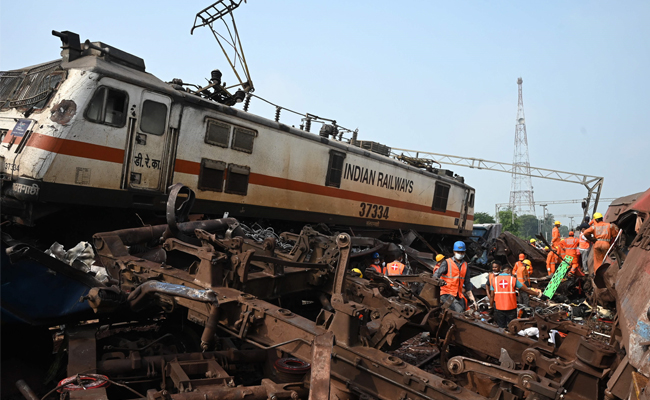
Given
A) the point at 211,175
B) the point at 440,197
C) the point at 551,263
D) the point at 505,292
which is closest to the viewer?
the point at 505,292

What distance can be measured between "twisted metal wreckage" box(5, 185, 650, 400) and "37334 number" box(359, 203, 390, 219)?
251 inches

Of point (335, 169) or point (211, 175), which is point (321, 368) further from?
point (335, 169)

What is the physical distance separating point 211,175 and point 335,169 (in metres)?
3.45

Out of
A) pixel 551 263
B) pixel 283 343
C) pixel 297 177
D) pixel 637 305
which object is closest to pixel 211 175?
pixel 297 177

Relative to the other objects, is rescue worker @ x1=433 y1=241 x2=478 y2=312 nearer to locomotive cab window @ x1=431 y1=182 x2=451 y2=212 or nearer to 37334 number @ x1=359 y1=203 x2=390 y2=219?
37334 number @ x1=359 y1=203 x2=390 y2=219

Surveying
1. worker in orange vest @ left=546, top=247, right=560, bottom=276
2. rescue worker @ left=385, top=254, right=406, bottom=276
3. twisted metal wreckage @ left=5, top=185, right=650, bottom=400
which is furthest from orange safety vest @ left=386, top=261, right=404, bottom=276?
worker in orange vest @ left=546, top=247, right=560, bottom=276

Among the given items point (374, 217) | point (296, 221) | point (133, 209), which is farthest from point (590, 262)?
point (133, 209)

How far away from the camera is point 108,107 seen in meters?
6.25

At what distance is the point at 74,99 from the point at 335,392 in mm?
5175

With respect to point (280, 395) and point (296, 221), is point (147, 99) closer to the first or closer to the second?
point (296, 221)

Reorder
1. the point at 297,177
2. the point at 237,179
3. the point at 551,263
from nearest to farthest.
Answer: the point at 237,179 < the point at 297,177 < the point at 551,263

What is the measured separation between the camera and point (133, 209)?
22.5ft

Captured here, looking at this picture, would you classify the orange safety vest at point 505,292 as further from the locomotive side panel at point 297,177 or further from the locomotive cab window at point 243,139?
the locomotive cab window at point 243,139

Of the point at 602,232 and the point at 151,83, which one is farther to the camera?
the point at 602,232
